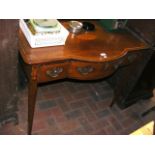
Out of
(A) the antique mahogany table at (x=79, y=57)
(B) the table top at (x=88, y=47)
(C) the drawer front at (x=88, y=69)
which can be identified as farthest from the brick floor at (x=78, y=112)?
(B) the table top at (x=88, y=47)

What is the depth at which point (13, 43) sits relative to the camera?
1.56 meters

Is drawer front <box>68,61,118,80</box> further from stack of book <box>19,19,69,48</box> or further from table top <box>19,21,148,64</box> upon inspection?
stack of book <box>19,19,69,48</box>

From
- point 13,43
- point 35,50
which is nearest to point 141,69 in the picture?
point 35,50

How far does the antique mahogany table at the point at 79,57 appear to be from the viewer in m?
1.58

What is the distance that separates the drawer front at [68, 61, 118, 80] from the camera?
5.63ft

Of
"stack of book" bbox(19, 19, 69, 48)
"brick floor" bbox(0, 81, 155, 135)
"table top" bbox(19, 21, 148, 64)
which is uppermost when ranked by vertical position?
"stack of book" bbox(19, 19, 69, 48)

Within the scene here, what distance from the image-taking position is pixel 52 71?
1.64 metres

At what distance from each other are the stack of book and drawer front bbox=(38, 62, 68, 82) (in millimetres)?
171

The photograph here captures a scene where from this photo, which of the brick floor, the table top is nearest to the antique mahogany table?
the table top

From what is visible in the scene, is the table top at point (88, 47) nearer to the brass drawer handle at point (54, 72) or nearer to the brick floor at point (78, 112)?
the brass drawer handle at point (54, 72)

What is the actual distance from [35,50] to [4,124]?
0.93 m

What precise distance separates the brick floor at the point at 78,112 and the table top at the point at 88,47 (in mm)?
894

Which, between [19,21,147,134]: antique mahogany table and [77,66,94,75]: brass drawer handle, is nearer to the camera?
[19,21,147,134]: antique mahogany table
